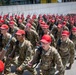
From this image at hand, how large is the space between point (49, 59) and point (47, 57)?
0.26 ft

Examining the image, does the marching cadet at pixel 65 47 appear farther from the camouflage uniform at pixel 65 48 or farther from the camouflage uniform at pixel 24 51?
the camouflage uniform at pixel 24 51

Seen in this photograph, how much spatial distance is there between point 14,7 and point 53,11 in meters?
9.99

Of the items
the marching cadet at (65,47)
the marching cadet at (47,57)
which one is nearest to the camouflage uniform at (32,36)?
the marching cadet at (65,47)

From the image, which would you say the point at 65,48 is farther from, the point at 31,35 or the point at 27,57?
the point at 31,35

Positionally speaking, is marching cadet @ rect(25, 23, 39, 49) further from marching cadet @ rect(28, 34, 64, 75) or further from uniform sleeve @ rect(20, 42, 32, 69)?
marching cadet @ rect(28, 34, 64, 75)

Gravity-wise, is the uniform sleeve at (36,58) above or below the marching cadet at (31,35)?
above

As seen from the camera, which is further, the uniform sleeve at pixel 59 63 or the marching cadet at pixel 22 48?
the marching cadet at pixel 22 48

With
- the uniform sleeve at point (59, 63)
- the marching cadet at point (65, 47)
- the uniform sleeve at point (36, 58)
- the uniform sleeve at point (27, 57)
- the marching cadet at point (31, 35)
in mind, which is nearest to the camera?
the uniform sleeve at point (59, 63)

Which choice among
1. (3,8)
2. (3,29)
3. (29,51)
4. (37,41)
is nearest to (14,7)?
(3,8)

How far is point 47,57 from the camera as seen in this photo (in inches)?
237

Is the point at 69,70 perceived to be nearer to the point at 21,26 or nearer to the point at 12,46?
the point at 12,46

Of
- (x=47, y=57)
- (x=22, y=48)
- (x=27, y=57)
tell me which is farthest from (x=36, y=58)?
(x=22, y=48)

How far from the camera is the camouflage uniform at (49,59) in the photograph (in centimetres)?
586

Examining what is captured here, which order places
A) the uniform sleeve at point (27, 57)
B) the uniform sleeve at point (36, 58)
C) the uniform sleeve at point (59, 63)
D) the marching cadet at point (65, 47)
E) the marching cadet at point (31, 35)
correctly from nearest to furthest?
1. the uniform sleeve at point (59, 63)
2. the uniform sleeve at point (36, 58)
3. the uniform sleeve at point (27, 57)
4. the marching cadet at point (65, 47)
5. the marching cadet at point (31, 35)
